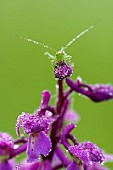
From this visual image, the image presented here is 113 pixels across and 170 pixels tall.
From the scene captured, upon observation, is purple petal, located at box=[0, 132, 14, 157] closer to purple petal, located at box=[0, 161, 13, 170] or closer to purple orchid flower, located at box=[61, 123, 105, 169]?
purple petal, located at box=[0, 161, 13, 170]

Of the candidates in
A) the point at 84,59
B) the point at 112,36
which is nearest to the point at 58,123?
the point at 84,59

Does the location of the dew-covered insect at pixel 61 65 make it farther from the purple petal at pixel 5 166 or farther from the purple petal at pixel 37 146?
the purple petal at pixel 5 166

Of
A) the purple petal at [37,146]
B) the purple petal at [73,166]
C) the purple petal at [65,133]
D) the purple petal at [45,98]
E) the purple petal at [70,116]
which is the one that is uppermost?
the purple petal at [70,116]

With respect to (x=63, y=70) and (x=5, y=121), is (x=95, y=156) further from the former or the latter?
(x=5, y=121)

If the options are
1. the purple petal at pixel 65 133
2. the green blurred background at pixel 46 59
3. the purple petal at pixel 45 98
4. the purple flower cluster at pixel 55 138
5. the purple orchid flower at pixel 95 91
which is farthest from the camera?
the green blurred background at pixel 46 59

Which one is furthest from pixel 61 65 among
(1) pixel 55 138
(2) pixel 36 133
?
(1) pixel 55 138

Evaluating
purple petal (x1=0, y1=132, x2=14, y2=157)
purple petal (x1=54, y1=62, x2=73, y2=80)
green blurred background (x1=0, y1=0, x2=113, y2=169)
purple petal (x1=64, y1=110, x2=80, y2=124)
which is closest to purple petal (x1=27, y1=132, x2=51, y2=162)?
purple petal (x1=0, y1=132, x2=14, y2=157)

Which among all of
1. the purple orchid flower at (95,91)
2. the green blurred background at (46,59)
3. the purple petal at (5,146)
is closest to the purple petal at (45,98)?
the purple orchid flower at (95,91)

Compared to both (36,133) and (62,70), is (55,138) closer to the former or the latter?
(36,133)

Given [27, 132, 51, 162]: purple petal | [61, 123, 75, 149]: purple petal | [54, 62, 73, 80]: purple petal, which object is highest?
[54, 62, 73, 80]: purple petal
